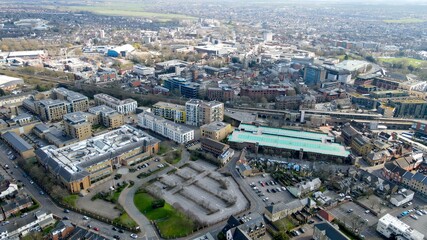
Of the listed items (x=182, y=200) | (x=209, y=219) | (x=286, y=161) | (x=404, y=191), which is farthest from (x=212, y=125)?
(x=404, y=191)

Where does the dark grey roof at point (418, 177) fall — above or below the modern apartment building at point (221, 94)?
below

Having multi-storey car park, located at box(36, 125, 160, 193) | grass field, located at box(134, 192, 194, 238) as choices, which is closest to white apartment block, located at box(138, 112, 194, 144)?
multi-storey car park, located at box(36, 125, 160, 193)

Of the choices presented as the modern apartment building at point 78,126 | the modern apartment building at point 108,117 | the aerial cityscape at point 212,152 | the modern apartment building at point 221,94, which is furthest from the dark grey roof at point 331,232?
the modern apartment building at point 221,94

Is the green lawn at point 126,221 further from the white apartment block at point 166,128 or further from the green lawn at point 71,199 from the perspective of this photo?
the white apartment block at point 166,128

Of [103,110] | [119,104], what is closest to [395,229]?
[103,110]

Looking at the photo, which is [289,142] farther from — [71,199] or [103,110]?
[103,110]

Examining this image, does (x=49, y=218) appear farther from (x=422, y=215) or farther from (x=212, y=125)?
(x=422, y=215)

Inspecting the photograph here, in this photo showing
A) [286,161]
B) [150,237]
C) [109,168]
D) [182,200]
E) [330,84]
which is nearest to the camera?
[150,237]
